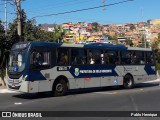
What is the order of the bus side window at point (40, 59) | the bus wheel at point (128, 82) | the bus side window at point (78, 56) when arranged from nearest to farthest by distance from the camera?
A: the bus side window at point (40, 59) → the bus side window at point (78, 56) → the bus wheel at point (128, 82)

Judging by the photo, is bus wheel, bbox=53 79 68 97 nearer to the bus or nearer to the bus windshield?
the bus

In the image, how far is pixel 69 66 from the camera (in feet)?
63.1

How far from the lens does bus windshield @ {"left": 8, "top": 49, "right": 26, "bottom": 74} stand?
17516mm

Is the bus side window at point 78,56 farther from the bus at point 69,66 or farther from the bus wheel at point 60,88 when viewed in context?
the bus wheel at point 60,88

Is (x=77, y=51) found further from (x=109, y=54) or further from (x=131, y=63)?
(x=131, y=63)

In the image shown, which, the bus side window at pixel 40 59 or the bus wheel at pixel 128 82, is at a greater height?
the bus side window at pixel 40 59

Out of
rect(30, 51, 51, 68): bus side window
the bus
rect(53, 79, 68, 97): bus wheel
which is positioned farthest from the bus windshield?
rect(53, 79, 68, 97): bus wheel

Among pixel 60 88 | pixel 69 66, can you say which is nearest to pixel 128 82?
pixel 69 66

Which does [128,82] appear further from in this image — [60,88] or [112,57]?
[60,88]

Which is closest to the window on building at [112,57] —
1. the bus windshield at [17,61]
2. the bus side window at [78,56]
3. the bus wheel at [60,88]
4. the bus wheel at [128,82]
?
the bus wheel at [128,82]

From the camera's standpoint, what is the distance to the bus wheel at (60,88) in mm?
18609

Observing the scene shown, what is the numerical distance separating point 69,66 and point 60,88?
1.26 meters

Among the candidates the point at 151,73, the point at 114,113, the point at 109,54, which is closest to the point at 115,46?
the point at 109,54

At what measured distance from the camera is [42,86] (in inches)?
701
